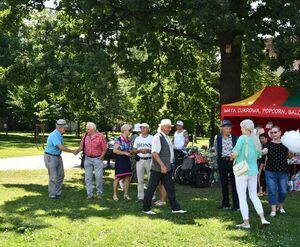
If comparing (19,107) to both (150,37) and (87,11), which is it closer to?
(150,37)

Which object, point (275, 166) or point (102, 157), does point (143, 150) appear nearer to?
point (102, 157)

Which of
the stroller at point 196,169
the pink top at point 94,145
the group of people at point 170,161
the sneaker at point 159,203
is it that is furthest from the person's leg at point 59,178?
the stroller at point 196,169

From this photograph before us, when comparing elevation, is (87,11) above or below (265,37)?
above

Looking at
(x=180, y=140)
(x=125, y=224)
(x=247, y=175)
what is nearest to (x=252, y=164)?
(x=247, y=175)

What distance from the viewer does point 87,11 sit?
14289mm

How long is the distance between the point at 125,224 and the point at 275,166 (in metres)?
2.90

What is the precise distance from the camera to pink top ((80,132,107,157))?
10.8 meters

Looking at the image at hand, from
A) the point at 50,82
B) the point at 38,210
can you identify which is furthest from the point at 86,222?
the point at 50,82

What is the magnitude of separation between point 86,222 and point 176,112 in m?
13.0

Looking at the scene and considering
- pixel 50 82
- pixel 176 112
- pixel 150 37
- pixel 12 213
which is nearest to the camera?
pixel 12 213

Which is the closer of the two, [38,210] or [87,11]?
[38,210]

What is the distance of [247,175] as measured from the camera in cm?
798

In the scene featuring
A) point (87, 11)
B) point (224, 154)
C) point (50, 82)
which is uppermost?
point (87, 11)

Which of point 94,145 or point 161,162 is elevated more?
point 94,145
